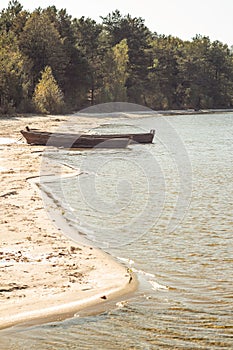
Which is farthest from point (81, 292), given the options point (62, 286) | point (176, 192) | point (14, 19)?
point (14, 19)

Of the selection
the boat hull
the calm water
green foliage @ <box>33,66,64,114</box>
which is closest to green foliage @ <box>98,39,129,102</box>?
green foliage @ <box>33,66,64,114</box>

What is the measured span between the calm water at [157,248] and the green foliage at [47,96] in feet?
79.2

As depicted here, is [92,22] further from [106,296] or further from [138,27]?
[106,296]

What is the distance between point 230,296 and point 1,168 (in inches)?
483

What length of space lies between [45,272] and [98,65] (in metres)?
59.7

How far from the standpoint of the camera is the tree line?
48.7 metres

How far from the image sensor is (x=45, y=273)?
8.37m

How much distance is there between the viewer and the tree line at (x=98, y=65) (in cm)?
4872

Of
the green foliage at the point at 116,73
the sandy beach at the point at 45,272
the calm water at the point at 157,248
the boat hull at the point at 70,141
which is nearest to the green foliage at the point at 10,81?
the boat hull at the point at 70,141

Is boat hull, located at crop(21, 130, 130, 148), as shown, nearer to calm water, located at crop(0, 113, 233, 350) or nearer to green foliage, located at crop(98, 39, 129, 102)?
calm water, located at crop(0, 113, 233, 350)

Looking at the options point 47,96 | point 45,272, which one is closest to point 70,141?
point 45,272

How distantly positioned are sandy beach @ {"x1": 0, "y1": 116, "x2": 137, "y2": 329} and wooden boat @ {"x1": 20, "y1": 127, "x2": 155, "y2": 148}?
15078 mm

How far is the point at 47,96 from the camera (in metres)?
48.8

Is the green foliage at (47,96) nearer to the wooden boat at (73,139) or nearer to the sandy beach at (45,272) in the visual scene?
the wooden boat at (73,139)
